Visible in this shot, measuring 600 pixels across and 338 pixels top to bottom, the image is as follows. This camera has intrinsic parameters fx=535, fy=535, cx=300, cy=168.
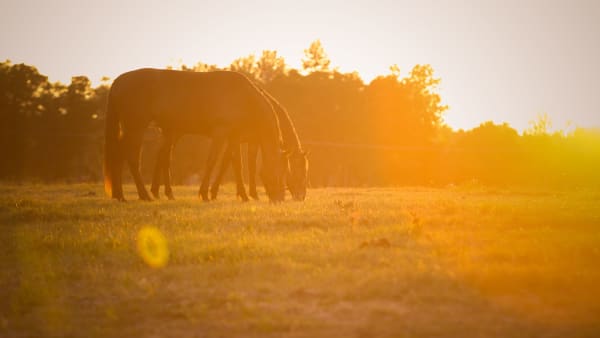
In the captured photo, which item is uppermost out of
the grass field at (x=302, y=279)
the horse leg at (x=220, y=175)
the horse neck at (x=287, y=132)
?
the horse neck at (x=287, y=132)

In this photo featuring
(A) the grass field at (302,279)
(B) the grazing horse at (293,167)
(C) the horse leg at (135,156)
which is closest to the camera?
(A) the grass field at (302,279)

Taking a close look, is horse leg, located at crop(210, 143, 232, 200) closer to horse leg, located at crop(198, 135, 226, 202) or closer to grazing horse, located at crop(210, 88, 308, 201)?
grazing horse, located at crop(210, 88, 308, 201)

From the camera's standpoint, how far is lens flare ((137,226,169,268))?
20.3 ft

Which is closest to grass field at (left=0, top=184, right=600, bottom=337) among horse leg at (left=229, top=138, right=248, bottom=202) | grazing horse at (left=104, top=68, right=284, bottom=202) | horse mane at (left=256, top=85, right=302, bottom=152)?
grazing horse at (left=104, top=68, right=284, bottom=202)

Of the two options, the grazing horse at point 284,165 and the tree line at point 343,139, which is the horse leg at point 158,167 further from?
the tree line at point 343,139

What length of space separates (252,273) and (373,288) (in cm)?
136

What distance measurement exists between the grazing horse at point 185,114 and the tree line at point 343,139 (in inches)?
699

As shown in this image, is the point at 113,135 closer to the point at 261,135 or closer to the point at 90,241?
the point at 261,135

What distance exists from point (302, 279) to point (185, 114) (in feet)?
29.6

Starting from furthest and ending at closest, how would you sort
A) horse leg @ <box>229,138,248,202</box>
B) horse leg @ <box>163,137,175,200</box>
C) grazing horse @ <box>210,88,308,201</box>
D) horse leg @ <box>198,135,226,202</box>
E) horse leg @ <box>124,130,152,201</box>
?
horse leg @ <box>163,137,175,200</box> < horse leg @ <box>229,138,248,202</box> < grazing horse @ <box>210,88,308,201</box> < horse leg @ <box>198,135,226,202</box> < horse leg @ <box>124,130,152,201</box>

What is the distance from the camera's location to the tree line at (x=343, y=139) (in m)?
31.4

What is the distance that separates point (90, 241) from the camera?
7379 mm

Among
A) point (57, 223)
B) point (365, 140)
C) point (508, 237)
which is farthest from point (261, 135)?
point (365, 140)

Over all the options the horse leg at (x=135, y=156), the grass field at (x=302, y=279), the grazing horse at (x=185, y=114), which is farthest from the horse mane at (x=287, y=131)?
the grass field at (x=302, y=279)
